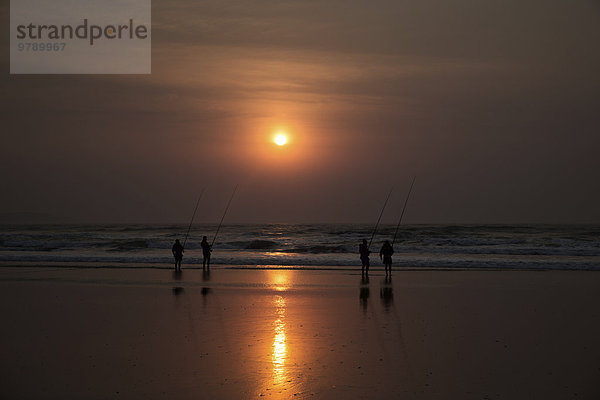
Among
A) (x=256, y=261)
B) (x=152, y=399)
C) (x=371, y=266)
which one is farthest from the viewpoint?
(x=256, y=261)

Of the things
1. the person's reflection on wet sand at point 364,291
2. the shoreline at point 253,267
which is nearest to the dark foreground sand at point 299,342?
the person's reflection on wet sand at point 364,291

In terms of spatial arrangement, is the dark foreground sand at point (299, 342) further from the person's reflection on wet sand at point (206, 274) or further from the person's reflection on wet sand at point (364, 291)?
the person's reflection on wet sand at point (206, 274)

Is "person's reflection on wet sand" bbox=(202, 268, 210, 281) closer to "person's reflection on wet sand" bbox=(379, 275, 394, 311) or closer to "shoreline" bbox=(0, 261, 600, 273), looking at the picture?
"shoreline" bbox=(0, 261, 600, 273)

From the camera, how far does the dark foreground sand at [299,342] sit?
661 centimetres

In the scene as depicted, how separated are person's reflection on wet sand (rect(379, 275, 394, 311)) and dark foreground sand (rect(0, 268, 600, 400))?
7cm

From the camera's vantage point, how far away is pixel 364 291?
49.2ft

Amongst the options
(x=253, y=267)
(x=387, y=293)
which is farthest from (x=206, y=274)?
(x=387, y=293)

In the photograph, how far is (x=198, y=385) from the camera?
6621 mm

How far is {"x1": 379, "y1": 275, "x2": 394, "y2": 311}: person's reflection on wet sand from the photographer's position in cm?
1265

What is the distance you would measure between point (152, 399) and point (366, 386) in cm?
237

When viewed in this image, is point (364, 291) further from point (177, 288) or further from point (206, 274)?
point (206, 274)

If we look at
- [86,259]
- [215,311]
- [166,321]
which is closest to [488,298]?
[215,311]

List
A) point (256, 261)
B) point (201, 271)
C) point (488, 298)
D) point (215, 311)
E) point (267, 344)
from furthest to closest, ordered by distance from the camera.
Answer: point (256, 261) < point (201, 271) < point (488, 298) < point (215, 311) < point (267, 344)

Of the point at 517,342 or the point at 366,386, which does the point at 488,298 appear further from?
the point at 366,386
